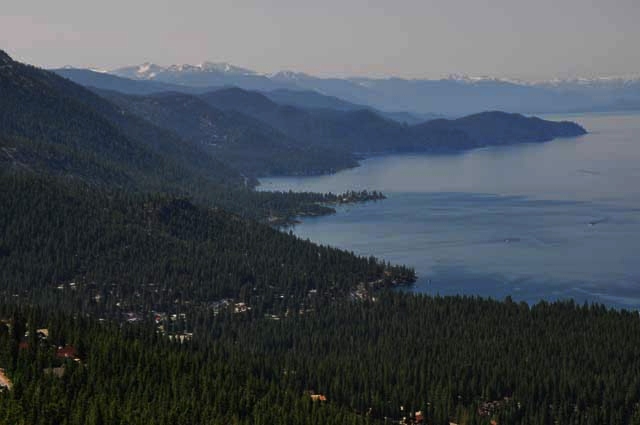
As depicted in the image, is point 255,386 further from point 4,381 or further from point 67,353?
point 4,381

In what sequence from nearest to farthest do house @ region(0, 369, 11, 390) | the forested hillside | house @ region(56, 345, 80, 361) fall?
the forested hillside → house @ region(0, 369, 11, 390) → house @ region(56, 345, 80, 361)

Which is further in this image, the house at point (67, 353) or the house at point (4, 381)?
the house at point (67, 353)

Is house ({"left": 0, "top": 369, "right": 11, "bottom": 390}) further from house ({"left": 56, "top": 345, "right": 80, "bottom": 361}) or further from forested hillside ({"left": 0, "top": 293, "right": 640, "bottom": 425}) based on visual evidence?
house ({"left": 56, "top": 345, "right": 80, "bottom": 361})

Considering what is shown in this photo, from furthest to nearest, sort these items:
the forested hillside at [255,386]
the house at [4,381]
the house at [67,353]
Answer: the house at [67,353] → the house at [4,381] → the forested hillside at [255,386]

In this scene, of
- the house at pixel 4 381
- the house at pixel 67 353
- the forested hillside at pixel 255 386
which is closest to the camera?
the forested hillside at pixel 255 386

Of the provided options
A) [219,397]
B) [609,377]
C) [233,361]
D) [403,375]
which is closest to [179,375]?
[219,397]

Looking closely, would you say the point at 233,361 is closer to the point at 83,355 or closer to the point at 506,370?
the point at 83,355

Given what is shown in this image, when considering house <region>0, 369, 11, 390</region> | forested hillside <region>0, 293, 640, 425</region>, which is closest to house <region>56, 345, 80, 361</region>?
forested hillside <region>0, 293, 640, 425</region>

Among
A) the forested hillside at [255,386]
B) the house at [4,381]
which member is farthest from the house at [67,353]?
the house at [4,381]

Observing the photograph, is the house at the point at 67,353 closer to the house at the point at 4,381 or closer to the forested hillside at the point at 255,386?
the forested hillside at the point at 255,386

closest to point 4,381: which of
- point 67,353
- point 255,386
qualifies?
point 67,353

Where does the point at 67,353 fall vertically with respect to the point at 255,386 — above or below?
above

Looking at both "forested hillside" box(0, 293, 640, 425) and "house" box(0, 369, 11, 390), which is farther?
"house" box(0, 369, 11, 390)
